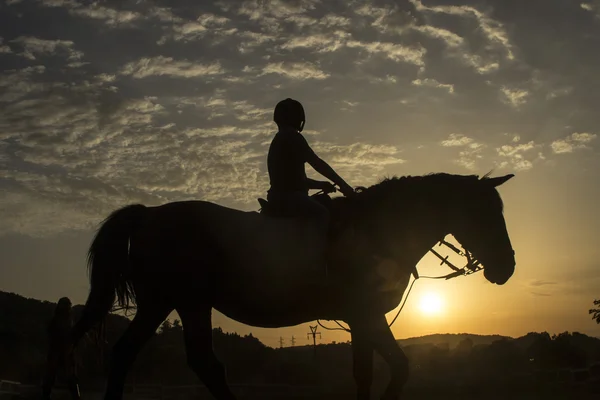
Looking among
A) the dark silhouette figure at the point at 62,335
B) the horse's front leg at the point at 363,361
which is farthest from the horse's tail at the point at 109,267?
the dark silhouette figure at the point at 62,335

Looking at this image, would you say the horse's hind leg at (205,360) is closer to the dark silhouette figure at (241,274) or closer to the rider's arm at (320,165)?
the dark silhouette figure at (241,274)

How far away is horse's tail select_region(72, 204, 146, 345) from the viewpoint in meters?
7.93

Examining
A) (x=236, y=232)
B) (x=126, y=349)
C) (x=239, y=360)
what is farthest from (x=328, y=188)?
(x=239, y=360)

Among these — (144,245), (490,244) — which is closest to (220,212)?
(144,245)

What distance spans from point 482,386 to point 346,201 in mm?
25042

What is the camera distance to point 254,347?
6016cm

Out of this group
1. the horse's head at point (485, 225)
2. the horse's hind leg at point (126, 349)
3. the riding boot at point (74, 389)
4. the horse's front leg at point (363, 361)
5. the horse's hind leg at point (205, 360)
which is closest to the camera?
the horse's hind leg at point (126, 349)

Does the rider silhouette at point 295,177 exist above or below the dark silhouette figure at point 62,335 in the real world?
above

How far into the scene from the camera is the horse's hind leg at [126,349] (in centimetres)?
747

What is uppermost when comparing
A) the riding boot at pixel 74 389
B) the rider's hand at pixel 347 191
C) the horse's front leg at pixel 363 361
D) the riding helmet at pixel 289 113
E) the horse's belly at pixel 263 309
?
the riding helmet at pixel 289 113

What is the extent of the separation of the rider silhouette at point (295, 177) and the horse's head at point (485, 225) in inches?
64.0

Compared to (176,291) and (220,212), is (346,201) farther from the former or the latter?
(176,291)

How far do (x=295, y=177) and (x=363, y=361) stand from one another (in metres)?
2.53

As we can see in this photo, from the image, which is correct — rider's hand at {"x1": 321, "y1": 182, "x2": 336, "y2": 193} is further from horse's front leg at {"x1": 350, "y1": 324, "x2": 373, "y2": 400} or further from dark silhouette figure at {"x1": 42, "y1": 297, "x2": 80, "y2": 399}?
dark silhouette figure at {"x1": 42, "y1": 297, "x2": 80, "y2": 399}
